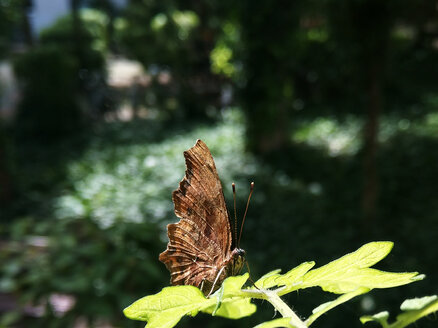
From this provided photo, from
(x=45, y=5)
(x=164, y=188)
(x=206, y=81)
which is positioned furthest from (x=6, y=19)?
(x=45, y=5)

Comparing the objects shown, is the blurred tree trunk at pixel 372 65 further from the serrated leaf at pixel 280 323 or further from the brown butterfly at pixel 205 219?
the serrated leaf at pixel 280 323

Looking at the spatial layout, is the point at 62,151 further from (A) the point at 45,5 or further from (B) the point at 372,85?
(A) the point at 45,5

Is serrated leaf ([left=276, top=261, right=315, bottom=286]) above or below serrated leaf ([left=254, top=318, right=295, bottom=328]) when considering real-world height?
above

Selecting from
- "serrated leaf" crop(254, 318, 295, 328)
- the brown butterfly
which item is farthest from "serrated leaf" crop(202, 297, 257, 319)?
the brown butterfly

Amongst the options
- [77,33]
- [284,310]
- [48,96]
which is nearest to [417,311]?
[284,310]

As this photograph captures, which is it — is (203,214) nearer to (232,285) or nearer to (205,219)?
(205,219)

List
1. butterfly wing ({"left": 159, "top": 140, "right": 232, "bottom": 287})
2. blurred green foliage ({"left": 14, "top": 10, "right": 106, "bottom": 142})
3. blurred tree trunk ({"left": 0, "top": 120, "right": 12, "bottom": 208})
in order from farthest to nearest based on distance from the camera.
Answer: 1. blurred green foliage ({"left": 14, "top": 10, "right": 106, "bottom": 142})
2. blurred tree trunk ({"left": 0, "top": 120, "right": 12, "bottom": 208})
3. butterfly wing ({"left": 159, "top": 140, "right": 232, "bottom": 287})

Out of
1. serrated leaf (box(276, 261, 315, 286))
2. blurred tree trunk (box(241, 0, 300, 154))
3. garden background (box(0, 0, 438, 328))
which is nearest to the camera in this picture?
serrated leaf (box(276, 261, 315, 286))

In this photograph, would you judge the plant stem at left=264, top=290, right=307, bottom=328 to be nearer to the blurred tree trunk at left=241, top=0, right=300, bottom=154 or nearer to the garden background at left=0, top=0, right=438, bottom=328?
the garden background at left=0, top=0, right=438, bottom=328

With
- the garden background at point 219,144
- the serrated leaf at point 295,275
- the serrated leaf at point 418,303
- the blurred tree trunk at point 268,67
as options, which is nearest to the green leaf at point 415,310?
the serrated leaf at point 418,303
